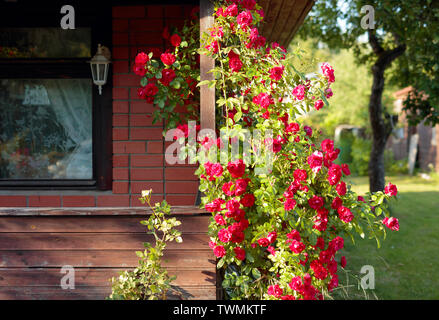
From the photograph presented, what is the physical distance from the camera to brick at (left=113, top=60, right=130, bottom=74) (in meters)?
3.63

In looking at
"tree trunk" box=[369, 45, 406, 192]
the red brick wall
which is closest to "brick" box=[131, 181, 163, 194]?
the red brick wall

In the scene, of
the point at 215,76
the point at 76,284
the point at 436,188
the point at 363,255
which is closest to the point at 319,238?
the point at 215,76

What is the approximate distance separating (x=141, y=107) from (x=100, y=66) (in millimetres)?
464

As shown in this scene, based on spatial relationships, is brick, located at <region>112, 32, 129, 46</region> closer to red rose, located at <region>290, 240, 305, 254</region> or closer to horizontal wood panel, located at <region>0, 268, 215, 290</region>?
horizontal wood panel, located at <region>0, 268, 215, 290</region>

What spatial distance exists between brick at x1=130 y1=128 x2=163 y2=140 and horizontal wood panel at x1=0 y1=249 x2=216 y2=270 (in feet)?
3.44

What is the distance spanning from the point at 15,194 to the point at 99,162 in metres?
0.76

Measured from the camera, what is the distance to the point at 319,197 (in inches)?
107

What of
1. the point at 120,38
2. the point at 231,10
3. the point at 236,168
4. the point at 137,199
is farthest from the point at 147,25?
the point at 236,168

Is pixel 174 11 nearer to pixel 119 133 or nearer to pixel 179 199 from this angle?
pixel 119 133

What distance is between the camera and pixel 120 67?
363 cm

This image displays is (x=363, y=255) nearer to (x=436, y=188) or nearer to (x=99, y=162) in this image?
(x=99, y=162)

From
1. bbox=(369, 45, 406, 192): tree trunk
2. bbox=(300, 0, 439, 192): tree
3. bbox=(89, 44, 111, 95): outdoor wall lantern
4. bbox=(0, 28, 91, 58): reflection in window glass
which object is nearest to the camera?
bbox=(89, 44, 111, 95): outdoor wall lantern

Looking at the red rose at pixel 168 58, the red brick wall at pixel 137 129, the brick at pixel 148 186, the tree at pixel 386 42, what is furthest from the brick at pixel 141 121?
the tree at pixel 386 42

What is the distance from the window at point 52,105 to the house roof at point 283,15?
1.43 m
